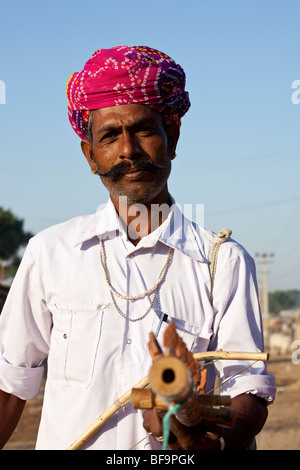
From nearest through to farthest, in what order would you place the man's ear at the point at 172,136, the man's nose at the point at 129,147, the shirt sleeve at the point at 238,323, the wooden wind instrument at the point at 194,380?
1. the wooden wind instrument at the point at 194,380
2. the shirt sleeve at the point at 238,323
3. the man's nose at the point at 129,147
4. the man's ear at the point at 172,136

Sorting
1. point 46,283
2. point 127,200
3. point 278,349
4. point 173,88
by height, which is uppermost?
point 173,88

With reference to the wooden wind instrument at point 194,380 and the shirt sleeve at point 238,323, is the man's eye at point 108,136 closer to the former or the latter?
the shirt sleeve at point 238,323

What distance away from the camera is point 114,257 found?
312 centimetres

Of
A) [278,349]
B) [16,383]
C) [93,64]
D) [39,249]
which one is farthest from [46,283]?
[278,349]

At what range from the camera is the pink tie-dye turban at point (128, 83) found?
3.11m

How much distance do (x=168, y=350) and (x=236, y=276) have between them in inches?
47.4

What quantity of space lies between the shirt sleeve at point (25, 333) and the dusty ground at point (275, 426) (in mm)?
10390

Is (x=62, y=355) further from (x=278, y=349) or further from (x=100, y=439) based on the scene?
(x=278, y=349)

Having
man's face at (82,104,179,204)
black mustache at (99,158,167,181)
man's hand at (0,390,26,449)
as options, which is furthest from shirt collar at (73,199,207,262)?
man's hand at (0,390,26,449)

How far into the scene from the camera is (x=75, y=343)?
9.62 ft

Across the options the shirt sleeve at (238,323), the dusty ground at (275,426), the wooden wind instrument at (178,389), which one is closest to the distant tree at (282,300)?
the dusty ground at (275,426)

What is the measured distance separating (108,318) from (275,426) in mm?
16474
